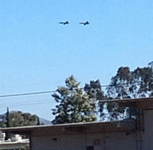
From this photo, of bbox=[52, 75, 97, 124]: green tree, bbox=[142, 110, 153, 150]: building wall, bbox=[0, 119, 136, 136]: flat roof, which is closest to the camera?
bbox=[142, 110, 153, 150]: building wall

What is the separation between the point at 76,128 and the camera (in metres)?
27.7

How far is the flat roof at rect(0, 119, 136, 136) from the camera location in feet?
87.1

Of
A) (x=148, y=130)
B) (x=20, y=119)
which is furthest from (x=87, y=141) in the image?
(x=20, y=119)

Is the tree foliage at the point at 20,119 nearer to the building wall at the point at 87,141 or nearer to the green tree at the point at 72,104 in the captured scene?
the green tree at the point at 72,104

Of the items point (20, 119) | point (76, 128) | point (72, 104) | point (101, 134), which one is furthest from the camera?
point (20, 119)

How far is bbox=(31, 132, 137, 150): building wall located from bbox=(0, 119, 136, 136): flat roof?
0.96ft

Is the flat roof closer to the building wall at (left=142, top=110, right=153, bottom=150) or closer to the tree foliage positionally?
the building wall at (left=142, top=110, right=153, bottom=150)

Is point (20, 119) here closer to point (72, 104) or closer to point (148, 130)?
point (72, 104)

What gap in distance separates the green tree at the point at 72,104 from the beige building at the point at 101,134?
2157 centimetres

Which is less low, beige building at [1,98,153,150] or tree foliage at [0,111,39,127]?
tree foliage at [0,111,39,127]

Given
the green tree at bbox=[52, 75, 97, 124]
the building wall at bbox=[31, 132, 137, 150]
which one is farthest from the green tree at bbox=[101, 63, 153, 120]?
the building wall at bbox=[31, 132, 137, 150]

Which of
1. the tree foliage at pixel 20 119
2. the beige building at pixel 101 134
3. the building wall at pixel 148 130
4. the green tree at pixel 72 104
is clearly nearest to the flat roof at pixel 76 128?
the beige building at pixel 101 134

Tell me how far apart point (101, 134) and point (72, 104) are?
23418mm

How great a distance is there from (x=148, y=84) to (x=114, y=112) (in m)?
6.24
